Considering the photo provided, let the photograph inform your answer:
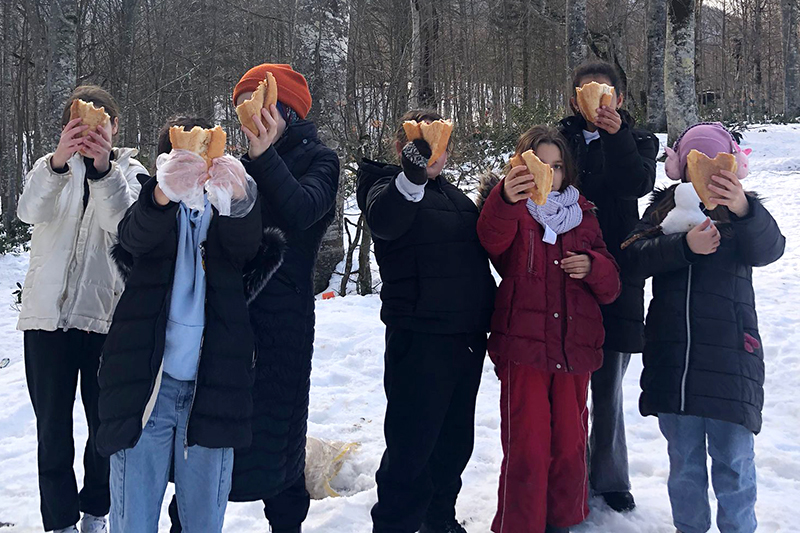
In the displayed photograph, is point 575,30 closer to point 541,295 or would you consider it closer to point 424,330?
point 541,295

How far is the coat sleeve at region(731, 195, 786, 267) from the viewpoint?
2402 millimetres

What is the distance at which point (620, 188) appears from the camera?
2.81 m

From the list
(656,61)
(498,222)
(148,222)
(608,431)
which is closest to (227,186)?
(148,222)

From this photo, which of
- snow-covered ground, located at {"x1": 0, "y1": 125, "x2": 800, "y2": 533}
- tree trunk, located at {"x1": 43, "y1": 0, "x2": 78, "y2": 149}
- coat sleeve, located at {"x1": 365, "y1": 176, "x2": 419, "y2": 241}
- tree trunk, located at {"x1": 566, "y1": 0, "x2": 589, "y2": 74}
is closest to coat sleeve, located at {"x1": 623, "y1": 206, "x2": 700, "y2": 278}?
coat sleeve, located at {"x1": 365, "y1": 176, "x2": 419, "y2": 241}

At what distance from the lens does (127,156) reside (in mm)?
2846

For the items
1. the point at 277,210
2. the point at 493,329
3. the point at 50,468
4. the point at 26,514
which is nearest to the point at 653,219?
the point at 493,329

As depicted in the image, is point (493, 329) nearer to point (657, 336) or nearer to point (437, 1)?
point (657, 336)

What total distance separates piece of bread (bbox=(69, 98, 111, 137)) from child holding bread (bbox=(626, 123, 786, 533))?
7.45 feet

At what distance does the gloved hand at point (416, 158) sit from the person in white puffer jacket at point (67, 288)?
1.21m

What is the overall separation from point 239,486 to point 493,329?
115cm

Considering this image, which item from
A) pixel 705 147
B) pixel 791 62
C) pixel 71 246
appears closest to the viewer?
pixel 705 147

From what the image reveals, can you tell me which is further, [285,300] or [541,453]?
[541,453]

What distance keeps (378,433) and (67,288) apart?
7.00ft

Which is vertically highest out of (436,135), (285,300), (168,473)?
(436,135)
